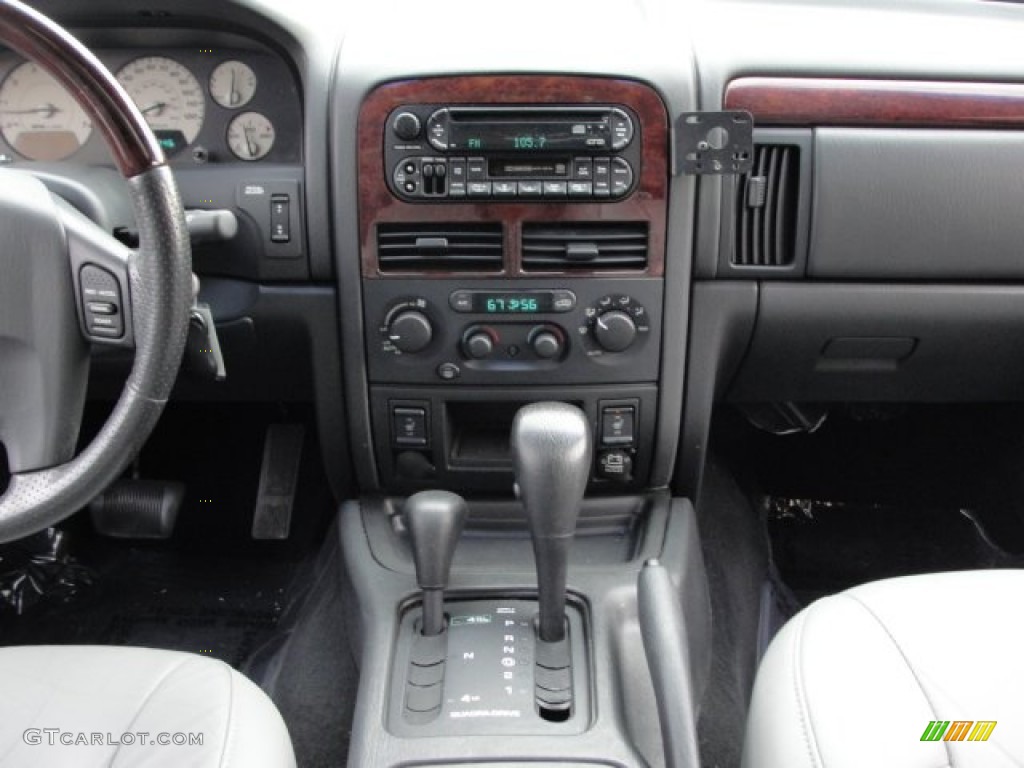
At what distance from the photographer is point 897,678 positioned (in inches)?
41.1

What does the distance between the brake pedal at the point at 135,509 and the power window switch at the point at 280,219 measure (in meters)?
0.60

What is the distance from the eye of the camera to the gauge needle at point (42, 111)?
4.87 feet

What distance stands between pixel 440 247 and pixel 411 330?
13cm

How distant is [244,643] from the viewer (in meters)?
1.81

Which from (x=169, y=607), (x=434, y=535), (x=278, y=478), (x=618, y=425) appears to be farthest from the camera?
(x=278, y=478)

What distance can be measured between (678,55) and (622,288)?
1.07 ft

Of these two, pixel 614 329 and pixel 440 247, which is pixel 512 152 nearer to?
pixel 440 247

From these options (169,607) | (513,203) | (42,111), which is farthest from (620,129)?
(169,607)

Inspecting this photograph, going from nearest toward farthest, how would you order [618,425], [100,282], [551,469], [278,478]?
1. [100,282]
2. [551,469]
3. [618,425]
4. [278,478]

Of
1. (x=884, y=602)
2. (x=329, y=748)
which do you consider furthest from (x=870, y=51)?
(x=329, y=748)

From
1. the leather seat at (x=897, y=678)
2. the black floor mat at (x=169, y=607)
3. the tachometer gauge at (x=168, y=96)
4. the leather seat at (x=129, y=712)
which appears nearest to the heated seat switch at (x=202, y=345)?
the leather seat at (x=129, y=712)

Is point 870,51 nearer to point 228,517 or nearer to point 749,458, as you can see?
point 749,458

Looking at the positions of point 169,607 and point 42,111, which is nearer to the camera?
point 42,111

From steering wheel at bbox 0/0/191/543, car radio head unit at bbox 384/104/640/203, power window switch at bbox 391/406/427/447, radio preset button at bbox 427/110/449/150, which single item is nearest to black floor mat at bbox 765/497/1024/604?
Result: power window switch at bbox 391/406/427/447
